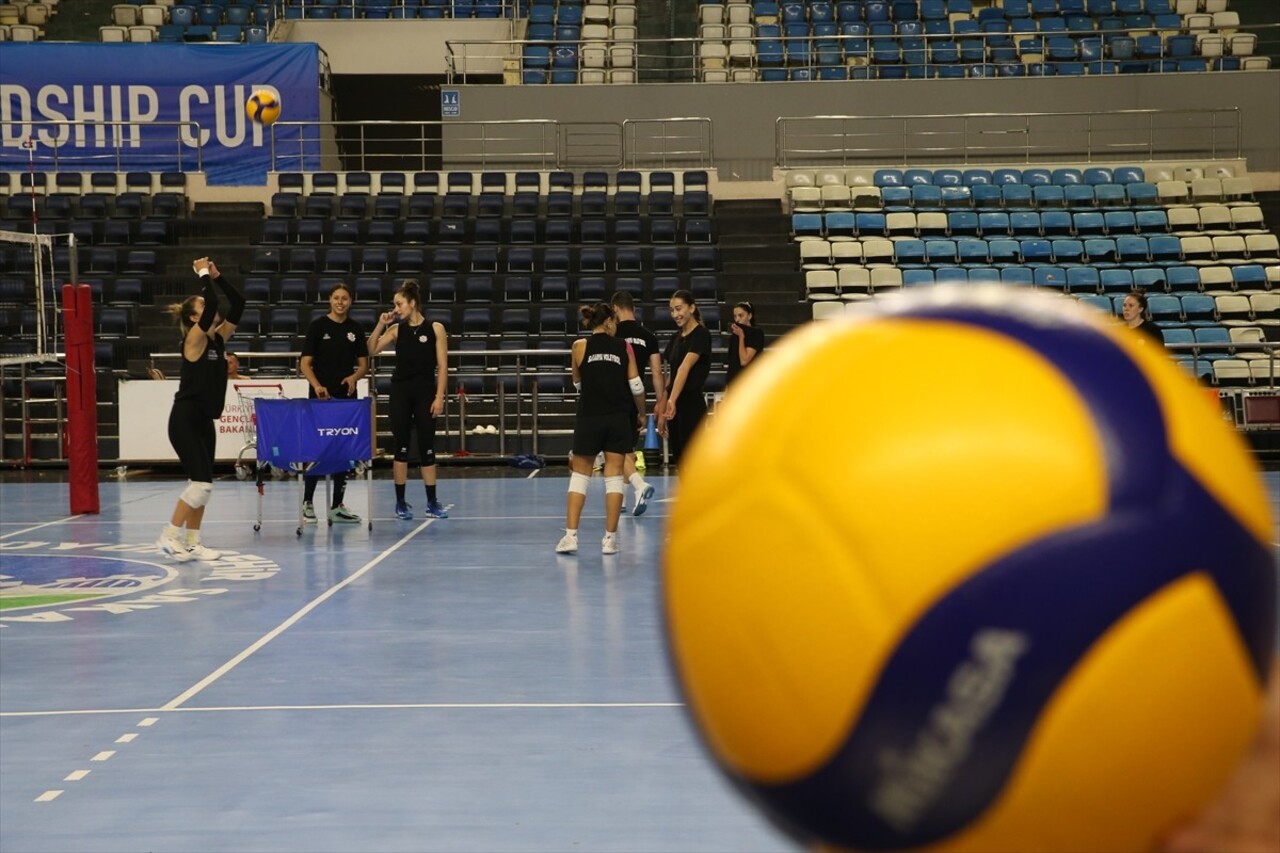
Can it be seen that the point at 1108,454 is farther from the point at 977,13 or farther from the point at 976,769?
the point at 977,13

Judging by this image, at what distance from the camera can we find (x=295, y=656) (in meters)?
6.56

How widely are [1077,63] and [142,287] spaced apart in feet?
52.8

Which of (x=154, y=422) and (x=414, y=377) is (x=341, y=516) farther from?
(x=154, y=422)

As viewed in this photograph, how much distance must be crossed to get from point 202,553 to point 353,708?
465 centimetres

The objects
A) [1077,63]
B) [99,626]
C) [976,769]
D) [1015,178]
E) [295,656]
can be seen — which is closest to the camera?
[976,769]

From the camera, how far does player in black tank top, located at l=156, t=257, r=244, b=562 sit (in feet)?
30.7

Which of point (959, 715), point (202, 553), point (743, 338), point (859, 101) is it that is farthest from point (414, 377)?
point (859, 101)

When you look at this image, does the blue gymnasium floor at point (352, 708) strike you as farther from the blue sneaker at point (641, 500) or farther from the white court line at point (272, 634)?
the blue sneaker at point (641, 500)

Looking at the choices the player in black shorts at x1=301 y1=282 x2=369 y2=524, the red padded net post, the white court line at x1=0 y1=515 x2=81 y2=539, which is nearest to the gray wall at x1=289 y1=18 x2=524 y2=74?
the red padded net post

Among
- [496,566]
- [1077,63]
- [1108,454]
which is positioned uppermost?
[1077,63]

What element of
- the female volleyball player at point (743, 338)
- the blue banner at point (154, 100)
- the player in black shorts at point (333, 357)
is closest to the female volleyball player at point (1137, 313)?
the female volleyball player at point (743, 338)

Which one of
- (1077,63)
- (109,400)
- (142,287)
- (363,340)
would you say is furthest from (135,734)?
(1077,63)

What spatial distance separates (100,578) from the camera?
920 centimetres

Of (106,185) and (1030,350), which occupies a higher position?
(106,185)
